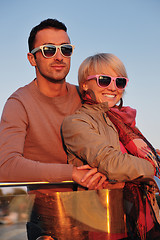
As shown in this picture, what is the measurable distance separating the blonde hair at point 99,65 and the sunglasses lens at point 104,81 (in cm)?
8

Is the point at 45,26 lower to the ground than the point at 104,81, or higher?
higher

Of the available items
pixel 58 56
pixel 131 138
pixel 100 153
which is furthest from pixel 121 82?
pixel 100 153

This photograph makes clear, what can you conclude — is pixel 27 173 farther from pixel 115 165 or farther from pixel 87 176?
pixel 115 165

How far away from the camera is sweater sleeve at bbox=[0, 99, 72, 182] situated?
198 cm

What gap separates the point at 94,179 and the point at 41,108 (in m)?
1.09

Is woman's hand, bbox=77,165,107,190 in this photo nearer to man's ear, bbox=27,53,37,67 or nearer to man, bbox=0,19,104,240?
man, bbox=0,19,104,240

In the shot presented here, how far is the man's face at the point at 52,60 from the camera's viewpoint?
2.86 metres

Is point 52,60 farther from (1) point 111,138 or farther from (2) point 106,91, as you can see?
(1) point 111,138

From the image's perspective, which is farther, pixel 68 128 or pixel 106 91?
pixel 106 91

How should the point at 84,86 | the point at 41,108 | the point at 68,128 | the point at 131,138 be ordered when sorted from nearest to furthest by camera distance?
the point at 68,128 < the point at 131,138 < the point at 84,86 < the point at 41,108

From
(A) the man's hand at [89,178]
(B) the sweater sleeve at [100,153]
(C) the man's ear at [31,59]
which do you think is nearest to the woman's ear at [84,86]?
(B) the sweater sleeve at [100,153]

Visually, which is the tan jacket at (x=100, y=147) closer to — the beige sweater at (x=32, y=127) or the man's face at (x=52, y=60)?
the beige sweater at (x=32, y=127)

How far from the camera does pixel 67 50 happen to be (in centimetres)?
290

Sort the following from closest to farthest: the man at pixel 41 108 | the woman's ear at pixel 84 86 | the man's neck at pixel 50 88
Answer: the man at pixel 41 108
the woman's ear at pixel 84 86
the man's neck at pixel 50 88
